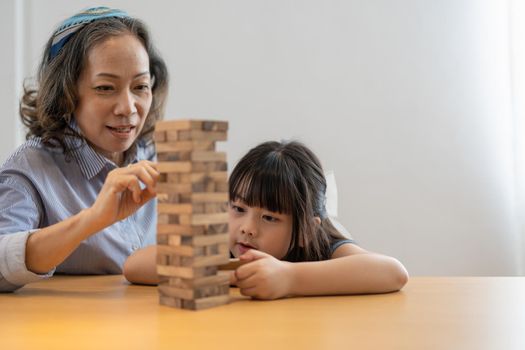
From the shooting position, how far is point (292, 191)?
145cm

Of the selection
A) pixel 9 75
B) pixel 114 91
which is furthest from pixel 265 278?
pixel 9 75

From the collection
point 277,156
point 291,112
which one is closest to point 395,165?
point 291,112

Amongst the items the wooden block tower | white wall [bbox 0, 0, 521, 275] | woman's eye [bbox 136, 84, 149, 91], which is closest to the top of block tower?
the wooden block tower

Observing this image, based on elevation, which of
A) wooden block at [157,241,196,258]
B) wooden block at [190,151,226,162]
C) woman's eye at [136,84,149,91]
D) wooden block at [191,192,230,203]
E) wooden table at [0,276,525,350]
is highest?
woman's eye at [136,84,149,91]

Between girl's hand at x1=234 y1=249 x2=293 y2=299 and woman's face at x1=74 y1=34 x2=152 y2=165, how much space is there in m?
0.59

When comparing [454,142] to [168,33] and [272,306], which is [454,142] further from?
[272,306]

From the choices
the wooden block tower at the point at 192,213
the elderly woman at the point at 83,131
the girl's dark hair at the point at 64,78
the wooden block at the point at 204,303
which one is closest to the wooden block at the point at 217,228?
the wooden block tower at the point at 192,213

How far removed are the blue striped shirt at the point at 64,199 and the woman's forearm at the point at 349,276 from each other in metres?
0.57

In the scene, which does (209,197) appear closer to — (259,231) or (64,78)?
(259,231)

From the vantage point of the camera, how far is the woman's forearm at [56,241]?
1136mm

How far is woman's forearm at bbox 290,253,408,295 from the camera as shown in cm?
113

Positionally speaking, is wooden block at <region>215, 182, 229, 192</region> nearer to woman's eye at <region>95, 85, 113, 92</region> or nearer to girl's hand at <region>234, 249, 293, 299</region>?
girl's hand at <region>234, 249, 293, 299</region>

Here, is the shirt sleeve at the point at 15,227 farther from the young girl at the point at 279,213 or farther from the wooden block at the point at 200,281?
the wooden block at the point at 200,281

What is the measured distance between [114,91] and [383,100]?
1.70 m
